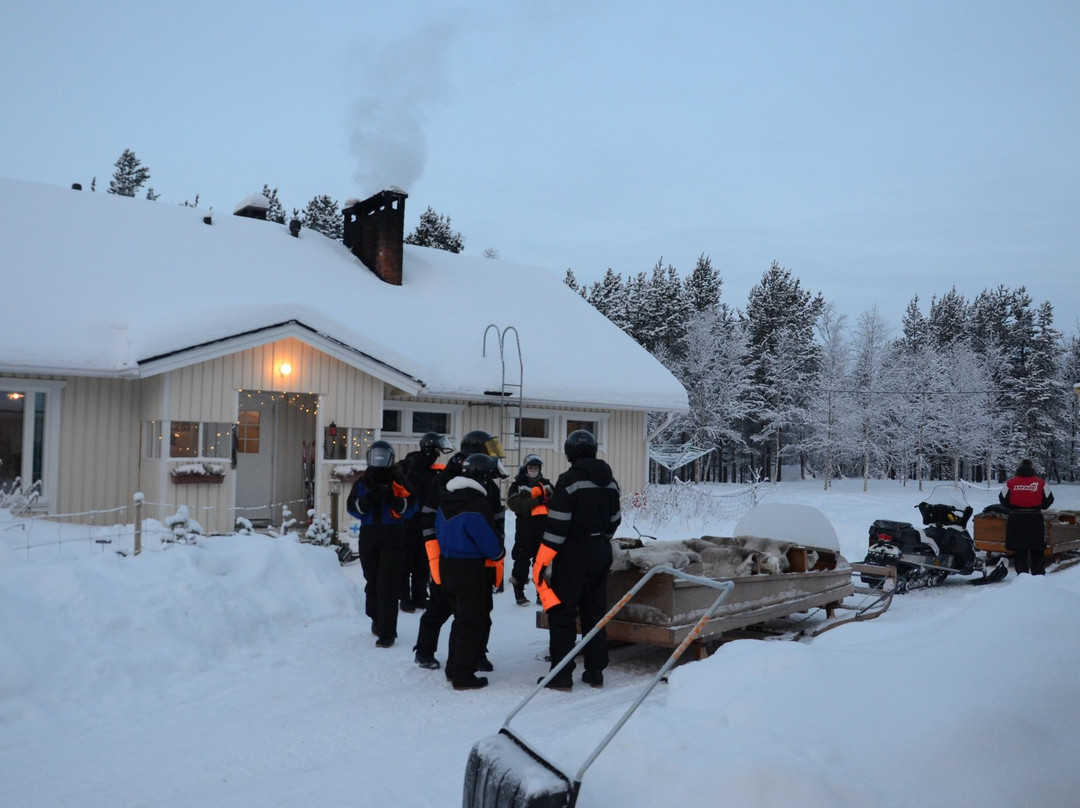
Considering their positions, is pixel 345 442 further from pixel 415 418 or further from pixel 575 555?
pixel 575 555

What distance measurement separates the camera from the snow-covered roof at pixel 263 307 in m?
12.5

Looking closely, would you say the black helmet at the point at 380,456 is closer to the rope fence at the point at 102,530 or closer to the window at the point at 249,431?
the rope fence at the point at 102,530

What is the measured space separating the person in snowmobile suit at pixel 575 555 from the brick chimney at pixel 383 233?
44.5 ft

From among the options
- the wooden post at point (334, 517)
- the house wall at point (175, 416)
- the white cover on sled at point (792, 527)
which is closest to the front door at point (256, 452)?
the house wall at point (175, 416)

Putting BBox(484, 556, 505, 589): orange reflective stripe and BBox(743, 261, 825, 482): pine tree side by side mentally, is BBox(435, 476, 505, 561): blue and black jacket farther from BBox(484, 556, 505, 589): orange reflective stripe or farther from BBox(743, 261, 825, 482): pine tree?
BBox(743, 261, 825, 482): pine tree

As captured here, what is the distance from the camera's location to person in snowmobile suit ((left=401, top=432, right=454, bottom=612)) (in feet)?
26.8

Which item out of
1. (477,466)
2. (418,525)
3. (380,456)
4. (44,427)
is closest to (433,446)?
(380,456)

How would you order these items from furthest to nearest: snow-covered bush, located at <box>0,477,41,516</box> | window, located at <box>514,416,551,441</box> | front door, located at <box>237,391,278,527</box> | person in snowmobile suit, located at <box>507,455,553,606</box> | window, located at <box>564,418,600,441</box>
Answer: window, located at <box>564,418,600,441</box>, window, located at <box>514,416,551,441</box>, front door, located at <box>237,391,278,527</box>, snow-covered bush, located at <box>0,477,41,516</box>, person in snowmobile suit, located at <box>507,455,553,606</box>

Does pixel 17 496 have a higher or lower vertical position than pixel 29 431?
lower

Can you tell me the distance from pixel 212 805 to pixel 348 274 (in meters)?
15.5

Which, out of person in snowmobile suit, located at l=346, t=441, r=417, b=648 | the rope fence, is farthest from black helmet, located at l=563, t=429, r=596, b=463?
the rope fence

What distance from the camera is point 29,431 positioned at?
12.5 metres

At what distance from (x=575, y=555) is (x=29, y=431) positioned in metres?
10.1

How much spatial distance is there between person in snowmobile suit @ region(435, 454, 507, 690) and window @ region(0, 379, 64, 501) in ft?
29.7
